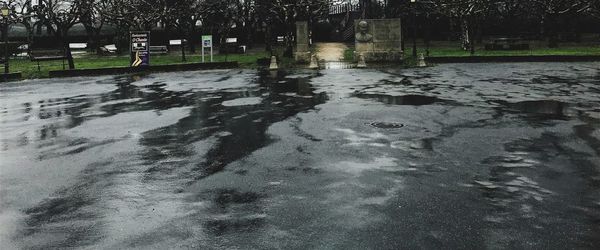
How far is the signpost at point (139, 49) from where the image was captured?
2645 centimetres

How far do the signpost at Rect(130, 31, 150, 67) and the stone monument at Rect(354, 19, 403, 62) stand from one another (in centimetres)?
1148

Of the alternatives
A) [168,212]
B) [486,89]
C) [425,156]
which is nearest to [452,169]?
[425,156]

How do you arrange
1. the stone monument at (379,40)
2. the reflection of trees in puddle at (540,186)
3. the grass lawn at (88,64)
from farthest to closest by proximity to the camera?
the stone monument at (379,40)
the grass lawn at (88,64)
the reflection of trees in puddle at (540,186)

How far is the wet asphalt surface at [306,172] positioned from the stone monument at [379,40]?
12632mm

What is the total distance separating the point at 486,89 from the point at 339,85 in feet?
16.6

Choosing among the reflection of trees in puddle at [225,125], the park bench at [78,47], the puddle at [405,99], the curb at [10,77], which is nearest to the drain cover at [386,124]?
the reflection of trees in puddle at [225,125]

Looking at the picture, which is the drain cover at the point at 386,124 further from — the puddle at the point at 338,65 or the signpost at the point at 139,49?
the signpost at the point at 139,49

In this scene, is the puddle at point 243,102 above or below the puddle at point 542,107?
above

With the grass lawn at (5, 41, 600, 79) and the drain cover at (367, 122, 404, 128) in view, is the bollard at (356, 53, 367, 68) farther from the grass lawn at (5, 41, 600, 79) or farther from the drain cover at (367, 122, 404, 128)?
the drain cover at (367, 122, 404, 128)

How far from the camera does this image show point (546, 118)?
1111cm

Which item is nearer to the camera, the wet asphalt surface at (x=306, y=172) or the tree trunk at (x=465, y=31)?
the wet asphalt surface at (x=306, y=172)

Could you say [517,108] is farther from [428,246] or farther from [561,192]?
[428,246]

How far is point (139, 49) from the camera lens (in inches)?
1048

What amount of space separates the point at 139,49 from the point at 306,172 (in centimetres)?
2178
